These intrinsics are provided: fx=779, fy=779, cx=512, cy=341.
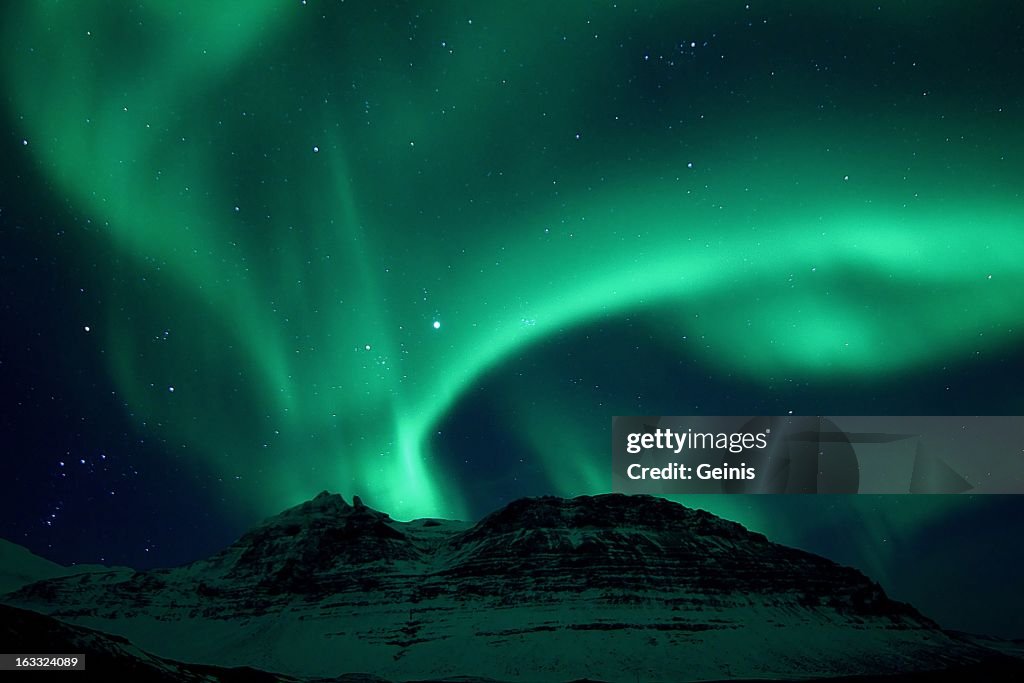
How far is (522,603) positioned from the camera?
91.2 meters

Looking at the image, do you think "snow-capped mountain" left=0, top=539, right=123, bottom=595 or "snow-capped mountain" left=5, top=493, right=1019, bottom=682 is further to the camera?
"snow-capped mountain" left=5, top=493, right=1019, bottom=682

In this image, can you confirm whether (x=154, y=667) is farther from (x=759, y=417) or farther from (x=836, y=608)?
(x=836, y=608)

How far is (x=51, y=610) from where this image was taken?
274 ft

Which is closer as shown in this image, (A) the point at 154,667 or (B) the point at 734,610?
(A) the point at 154,667

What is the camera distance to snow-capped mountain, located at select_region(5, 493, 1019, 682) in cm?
7806

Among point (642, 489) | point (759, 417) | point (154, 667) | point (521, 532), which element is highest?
point (521, 532)

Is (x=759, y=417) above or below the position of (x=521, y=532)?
below

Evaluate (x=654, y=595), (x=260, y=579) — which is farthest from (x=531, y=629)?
(x=260, y=579)

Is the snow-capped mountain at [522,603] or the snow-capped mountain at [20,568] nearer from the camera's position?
the snow-capped mountain at [20,568]

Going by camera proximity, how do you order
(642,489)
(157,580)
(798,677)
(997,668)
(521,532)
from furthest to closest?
(521,532) < (157,580) < (798,677) < (997,668) < (642,489)

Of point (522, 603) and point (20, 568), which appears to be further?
point (522, 603)

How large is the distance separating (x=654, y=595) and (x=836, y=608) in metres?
24.6

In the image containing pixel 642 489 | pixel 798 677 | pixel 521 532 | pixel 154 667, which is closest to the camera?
pixel 642 489

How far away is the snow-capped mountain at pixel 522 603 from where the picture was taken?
3073 inches
